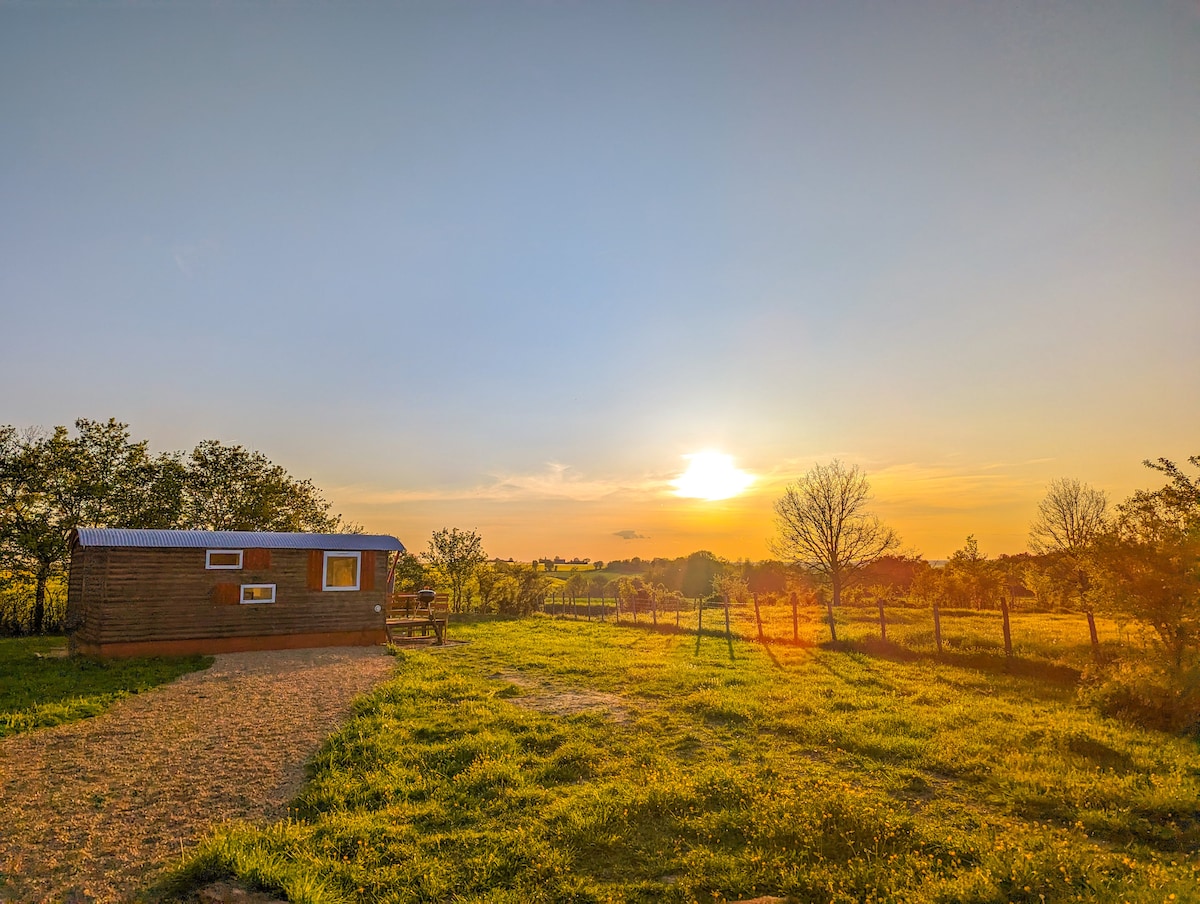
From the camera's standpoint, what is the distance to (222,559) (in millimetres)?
18984

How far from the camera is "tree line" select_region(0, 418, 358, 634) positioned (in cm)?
2567

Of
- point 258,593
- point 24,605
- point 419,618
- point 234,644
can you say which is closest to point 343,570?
point 258,593

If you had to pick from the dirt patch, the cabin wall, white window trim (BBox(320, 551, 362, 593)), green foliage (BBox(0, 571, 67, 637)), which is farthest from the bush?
green foliage (BBox(0, 571, 67, 637))

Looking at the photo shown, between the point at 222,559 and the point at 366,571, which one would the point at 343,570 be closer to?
the point at 366,571

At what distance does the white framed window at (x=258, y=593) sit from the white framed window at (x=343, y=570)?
1.72m

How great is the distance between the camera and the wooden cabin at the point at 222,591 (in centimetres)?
1752

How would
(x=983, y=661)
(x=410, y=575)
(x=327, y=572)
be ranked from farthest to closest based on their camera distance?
(x=410, y=575) → (x=327, y=572) → (x=983, y=661)

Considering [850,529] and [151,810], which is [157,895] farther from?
[850,529]

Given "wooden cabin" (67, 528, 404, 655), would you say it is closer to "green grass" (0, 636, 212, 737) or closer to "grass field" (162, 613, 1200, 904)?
"green grass" (0, 636, 212, 737)

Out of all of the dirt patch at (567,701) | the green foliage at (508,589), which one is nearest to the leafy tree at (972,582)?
the green foliage at (508,589)

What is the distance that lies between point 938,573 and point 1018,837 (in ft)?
145

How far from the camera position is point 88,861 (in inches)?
229

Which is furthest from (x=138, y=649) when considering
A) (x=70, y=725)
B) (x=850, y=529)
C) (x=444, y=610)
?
(x=850, y=529)

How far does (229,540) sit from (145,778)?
12635 mm
